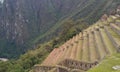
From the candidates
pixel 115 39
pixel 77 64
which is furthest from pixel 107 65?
pixel 115 39

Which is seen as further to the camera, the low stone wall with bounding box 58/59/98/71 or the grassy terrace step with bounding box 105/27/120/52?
the low stone wall with bounding box 58/59/98/71

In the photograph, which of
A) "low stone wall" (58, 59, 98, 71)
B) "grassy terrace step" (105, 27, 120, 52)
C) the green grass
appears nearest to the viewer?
the green grass

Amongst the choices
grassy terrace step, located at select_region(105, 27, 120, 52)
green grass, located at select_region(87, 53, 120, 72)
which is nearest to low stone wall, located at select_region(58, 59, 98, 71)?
grassy terrace step, located at select_region(105, 27, 120, 52)

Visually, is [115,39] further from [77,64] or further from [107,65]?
[107,65]

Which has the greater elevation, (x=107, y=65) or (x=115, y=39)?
(x=115, y=39)

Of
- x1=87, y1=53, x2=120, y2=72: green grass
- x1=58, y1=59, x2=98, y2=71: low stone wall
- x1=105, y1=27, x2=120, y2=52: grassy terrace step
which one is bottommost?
x1=58, y1=59, x2=98, y2=71: low stone wall

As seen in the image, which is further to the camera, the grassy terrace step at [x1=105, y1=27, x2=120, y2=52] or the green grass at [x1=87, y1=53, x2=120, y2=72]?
the grassy terrace step at [x1=105, y1=27, x2=120, y2=52]

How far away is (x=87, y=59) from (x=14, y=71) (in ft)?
93.3

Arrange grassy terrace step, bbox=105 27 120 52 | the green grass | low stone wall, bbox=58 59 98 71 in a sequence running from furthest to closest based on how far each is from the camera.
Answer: low stone wall, bbox=58 59 98 71 < grassy terrace step, bbox=105 27 120 52 < the green grass

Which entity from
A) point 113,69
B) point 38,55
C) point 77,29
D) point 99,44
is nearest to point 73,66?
point 99,44

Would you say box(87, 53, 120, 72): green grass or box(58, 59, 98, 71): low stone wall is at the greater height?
box(87, 53, 120, 72): green grass

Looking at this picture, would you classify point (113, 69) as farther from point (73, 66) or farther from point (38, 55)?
point (38, 55)

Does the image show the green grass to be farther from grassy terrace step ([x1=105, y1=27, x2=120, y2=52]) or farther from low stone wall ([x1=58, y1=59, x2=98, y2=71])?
low stone wall ([x1=58, y1=59, x2=98, y2=71])

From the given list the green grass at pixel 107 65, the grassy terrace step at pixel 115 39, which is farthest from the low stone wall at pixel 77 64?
the green grass at pixel 107 65
